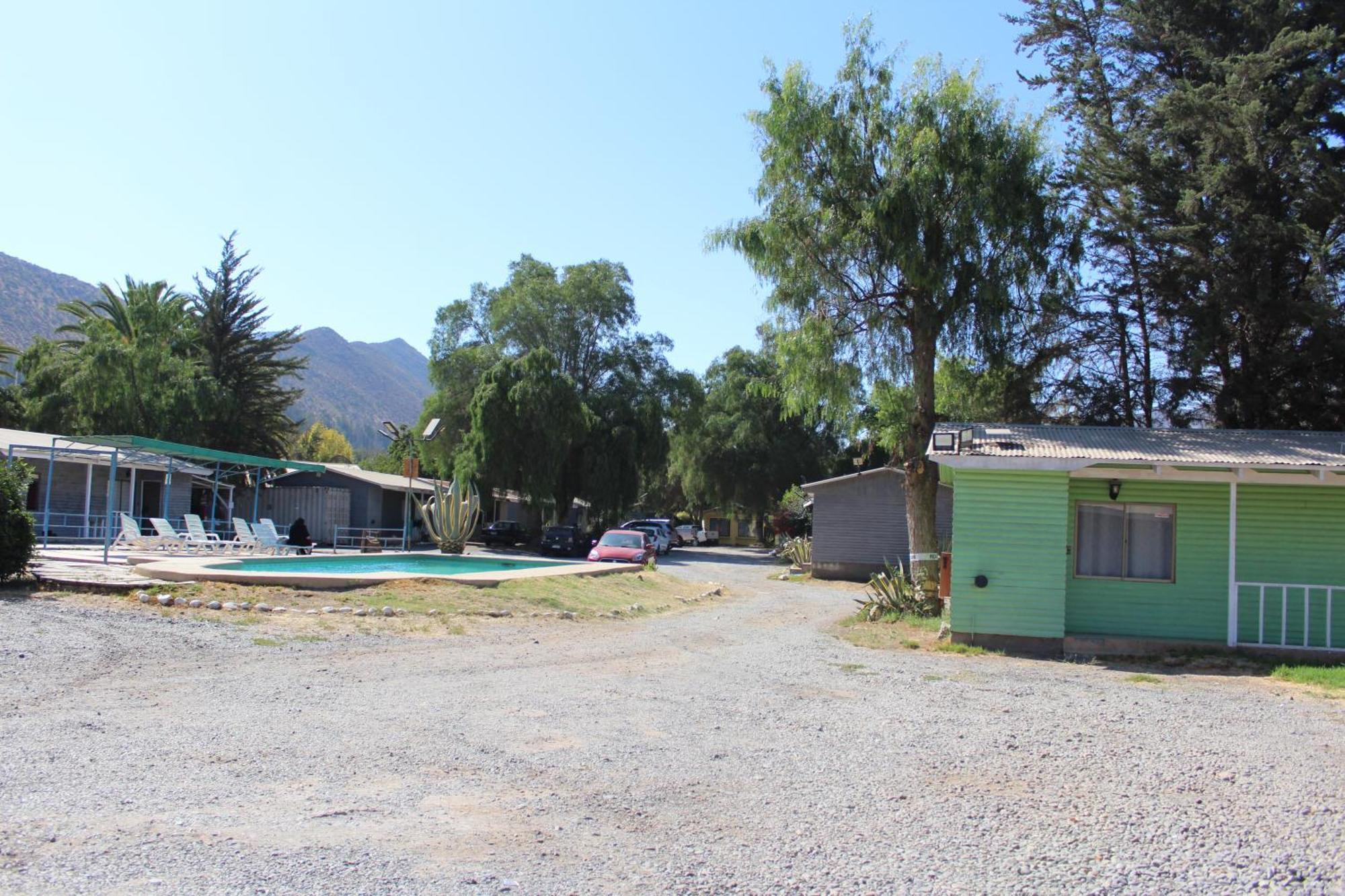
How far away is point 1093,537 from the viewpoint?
1477 cm

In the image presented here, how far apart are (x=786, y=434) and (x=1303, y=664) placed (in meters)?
43.6

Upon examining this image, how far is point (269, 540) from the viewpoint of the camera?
86.0 feet

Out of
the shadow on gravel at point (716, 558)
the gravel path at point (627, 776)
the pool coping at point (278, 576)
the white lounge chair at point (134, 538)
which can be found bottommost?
the shadow on gravel at point (716, 558)

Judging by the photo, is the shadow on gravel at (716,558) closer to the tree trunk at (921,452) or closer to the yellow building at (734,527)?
the yellow building at (734,527)

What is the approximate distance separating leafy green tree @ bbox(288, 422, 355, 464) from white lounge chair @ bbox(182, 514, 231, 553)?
45553 millimetres

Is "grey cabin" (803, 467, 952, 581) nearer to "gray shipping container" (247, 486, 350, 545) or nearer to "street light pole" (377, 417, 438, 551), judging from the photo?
"street light pole" (377, 417, 438, 551)

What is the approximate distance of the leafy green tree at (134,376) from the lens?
39812mm

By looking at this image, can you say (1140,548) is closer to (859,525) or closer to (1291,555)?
(1291,555)

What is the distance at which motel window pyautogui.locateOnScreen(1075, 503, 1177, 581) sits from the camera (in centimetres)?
1460

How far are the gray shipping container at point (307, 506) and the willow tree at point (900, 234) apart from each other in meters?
25.0

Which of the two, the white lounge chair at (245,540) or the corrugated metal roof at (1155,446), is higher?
the corrugated metal roof at (1155,446)

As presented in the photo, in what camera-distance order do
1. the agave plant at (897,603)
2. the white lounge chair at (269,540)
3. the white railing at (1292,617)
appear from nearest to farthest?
1. the white railing at (1292,617)
2. the agave plant at (897,603)
3. the white lounge chair at (269,540)

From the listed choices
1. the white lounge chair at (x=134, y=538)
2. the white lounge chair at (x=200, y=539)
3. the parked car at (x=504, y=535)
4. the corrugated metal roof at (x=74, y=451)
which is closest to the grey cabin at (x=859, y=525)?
the parked car at (x=504, y=535)

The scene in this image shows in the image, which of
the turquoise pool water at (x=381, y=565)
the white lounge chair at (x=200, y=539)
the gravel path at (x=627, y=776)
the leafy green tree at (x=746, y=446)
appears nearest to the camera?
the gravel path at (x=627, y=776)
